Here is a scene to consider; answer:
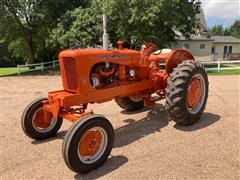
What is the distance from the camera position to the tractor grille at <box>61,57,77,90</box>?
461 cm

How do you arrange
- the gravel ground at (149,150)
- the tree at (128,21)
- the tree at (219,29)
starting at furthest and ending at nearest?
the tree at (219,29) < the tree at (128,21) < the gravel ground at (149,150)

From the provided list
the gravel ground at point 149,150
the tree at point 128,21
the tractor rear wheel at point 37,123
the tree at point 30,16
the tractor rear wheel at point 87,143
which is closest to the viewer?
the tractor rear wheel at point 87,143

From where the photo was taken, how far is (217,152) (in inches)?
177

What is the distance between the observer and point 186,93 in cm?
543

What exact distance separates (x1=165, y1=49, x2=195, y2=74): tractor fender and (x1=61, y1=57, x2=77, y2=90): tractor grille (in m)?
2.30

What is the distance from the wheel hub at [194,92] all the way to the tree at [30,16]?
1667cm

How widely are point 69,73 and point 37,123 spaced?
50.4 inches

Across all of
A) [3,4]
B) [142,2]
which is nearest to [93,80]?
[142,2]

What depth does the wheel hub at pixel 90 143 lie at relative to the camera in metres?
4.05

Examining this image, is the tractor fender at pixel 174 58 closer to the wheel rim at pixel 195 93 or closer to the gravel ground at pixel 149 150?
the wheel rim at pixel 195 93

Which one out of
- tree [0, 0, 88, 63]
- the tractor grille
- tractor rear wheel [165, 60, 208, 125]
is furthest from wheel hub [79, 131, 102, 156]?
tree [0, 0, 88, 63]

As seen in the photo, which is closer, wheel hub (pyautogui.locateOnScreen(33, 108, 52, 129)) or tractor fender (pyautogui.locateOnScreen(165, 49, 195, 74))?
wheel hub (pyautogui.locateOnScreen(33, 108, 52, 129))

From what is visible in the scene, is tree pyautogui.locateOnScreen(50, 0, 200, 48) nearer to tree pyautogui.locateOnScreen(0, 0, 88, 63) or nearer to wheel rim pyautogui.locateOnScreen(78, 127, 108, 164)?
tree pyautogui.locateOnScreen(0, 0, 88, 63)

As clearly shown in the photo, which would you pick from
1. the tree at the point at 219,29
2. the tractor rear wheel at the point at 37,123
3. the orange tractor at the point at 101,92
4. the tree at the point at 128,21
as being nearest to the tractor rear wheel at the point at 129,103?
the orange tractor at the point at 101,92
